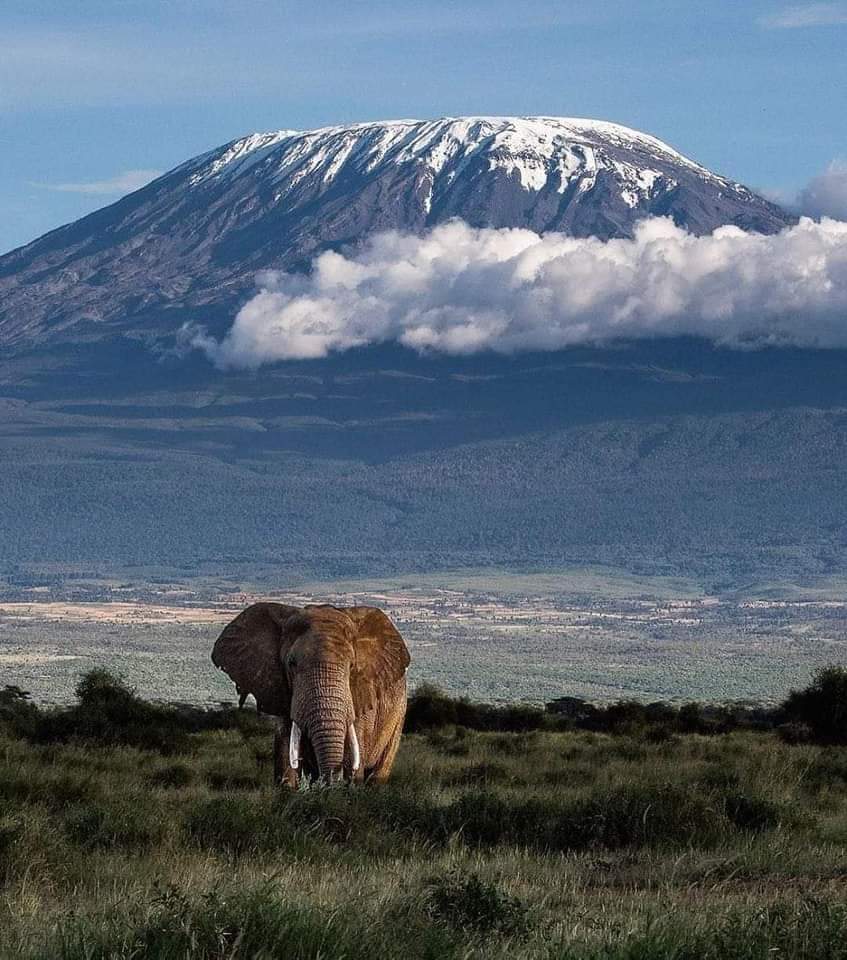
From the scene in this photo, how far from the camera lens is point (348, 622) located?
802 inches

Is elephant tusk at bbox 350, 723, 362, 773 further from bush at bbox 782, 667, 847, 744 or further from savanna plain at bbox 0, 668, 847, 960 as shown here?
bush at bbox 782, 667, 847, 744

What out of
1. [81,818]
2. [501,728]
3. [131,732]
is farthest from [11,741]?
[501,728]

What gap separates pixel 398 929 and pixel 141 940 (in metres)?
1.33

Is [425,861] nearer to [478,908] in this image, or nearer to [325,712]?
[478,908]

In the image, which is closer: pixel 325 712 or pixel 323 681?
pixel 325 712

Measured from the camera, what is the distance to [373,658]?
66.5ft

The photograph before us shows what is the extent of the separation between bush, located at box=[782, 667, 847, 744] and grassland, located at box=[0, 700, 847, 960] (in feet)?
51.0

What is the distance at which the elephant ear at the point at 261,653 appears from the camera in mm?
20234

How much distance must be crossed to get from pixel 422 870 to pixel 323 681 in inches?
271

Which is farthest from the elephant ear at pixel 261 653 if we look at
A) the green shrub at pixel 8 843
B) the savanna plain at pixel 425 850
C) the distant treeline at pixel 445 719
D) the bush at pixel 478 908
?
the bush at pixel 478 908

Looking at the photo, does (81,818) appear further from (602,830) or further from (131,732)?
(131,732)

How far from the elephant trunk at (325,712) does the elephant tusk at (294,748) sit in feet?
0.27

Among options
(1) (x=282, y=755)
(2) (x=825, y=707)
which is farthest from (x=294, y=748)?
(2) (x=825, y=707)

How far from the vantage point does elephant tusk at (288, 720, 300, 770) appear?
61.2 ft
